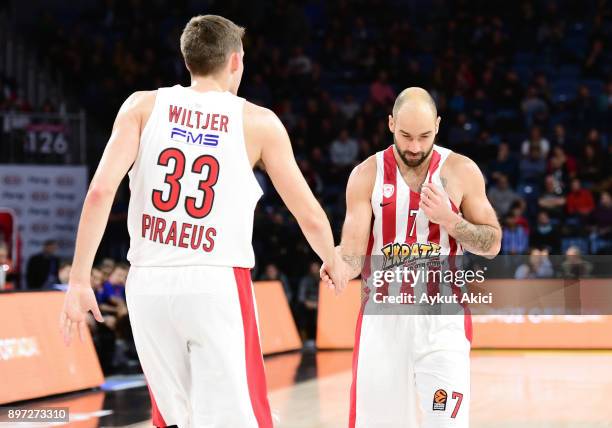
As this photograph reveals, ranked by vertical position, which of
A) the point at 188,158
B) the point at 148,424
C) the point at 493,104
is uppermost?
the point at 493,104

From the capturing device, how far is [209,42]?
4117mm

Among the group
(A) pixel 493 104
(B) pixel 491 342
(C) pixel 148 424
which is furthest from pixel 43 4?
(C) pixel 148 424

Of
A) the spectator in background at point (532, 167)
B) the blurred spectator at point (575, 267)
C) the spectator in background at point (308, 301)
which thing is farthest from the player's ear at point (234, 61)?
the spectator in background at point (532, 167)

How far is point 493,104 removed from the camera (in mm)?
20375

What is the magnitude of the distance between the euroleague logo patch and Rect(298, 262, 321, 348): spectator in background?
11.4 m

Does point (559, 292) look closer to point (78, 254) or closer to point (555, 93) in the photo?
point (555, 93)

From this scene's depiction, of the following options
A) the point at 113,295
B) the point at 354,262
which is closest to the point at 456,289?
the point at 354,262

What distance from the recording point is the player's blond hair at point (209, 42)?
4113 millimetres

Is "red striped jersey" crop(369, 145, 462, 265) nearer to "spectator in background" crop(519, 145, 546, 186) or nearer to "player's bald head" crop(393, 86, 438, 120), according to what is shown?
"player's bald head" crop(393, 86, 438, 120)

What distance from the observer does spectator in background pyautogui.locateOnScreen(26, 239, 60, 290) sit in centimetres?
1611

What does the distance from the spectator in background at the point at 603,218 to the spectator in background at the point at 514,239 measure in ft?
4.00

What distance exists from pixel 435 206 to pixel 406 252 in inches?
16.7

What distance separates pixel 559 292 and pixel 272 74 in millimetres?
9797

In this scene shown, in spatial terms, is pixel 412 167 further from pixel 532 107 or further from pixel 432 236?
pixel 532 107
